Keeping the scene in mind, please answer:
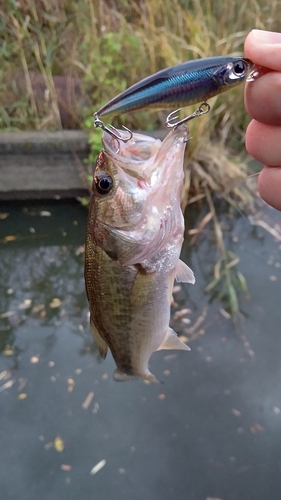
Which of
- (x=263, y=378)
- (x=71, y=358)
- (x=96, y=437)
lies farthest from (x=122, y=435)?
(x=263, y=378)

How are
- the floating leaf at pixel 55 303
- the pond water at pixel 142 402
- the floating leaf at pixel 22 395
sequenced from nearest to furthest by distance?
the pond water at pixel 142 402
the floating leaf at pixel 22 395
the floating leaf at pixel 55 303

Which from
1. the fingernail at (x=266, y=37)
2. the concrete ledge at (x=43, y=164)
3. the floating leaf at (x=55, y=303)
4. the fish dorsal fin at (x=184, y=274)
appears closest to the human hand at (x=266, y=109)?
the fingernail at (x=266, y=37)

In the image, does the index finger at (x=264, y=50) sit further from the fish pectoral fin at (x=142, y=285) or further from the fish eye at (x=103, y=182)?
the fish pectoral fin at (x=142, y=285)

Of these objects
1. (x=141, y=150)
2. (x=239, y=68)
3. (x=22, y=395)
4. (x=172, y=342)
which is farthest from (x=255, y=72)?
(x=22, y=395)

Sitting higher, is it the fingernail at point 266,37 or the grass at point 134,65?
the fingernail at point 266,37

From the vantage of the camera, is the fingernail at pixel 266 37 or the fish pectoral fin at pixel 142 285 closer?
the fingernail at pixel 266 37

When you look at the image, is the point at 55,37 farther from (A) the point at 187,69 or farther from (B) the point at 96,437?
(A) the point at 187,69

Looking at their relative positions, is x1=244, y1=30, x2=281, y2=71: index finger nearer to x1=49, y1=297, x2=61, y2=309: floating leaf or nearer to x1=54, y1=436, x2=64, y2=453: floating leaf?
x1=54, y1=436, x2=64, y2=453: floating leaf
